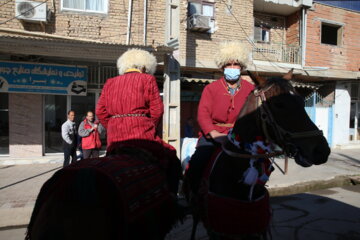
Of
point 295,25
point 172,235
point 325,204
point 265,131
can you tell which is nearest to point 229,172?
point 265,131

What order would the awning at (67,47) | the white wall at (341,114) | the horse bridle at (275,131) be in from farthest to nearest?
1. the white wall at (341,114)
2. the awning at (67,47)
3. the horse bridle at (275,131)

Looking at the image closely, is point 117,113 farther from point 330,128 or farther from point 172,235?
point 330,128

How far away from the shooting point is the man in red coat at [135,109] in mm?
2635

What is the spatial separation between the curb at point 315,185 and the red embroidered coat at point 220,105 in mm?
4309

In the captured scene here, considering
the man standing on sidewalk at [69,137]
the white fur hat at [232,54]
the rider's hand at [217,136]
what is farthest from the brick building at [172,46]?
the rider's hand at [217,136]

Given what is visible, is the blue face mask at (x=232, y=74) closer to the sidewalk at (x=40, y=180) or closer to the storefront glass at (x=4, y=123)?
the sidewalk at (x=40, y=180)

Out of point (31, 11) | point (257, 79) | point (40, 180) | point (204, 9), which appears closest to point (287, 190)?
point (257, 79)

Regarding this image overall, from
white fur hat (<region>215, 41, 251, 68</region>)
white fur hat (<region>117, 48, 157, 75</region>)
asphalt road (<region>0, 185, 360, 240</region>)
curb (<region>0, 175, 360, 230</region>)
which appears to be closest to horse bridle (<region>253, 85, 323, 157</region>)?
white fur hat (<region>215, 41, 251, 68</region>)

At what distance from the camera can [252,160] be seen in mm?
2293

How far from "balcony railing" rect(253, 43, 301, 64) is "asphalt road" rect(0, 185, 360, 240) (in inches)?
322

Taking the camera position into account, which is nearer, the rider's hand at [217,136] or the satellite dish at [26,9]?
the rider's hand at [217,136]

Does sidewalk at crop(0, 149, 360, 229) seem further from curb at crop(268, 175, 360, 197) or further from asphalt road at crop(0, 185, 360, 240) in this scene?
asphalt road at crop(0, 185, 360, 240)

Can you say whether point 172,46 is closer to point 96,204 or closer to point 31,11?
point 31,11

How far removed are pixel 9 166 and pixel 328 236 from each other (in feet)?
29.6
